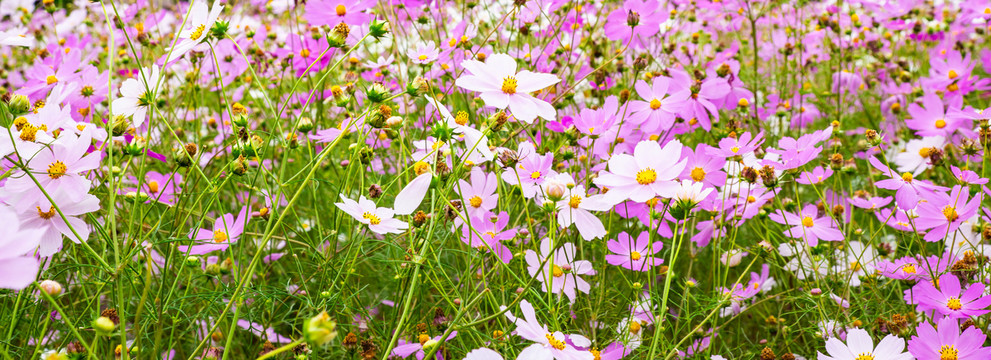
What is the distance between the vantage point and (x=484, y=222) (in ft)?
2.86

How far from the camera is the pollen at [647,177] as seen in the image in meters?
0.67

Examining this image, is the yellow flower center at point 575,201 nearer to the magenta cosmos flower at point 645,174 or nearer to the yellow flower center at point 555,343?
the magenta cosmos flower at point 645,174

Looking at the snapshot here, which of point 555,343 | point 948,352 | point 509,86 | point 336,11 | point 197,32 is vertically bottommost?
point 948,352

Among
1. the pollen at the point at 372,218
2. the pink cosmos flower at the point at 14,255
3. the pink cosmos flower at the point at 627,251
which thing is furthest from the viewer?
the pink cosmos flower at the point at 627,251

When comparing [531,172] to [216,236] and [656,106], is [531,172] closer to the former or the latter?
[656,106]

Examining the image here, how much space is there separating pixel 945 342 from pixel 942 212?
0.20m

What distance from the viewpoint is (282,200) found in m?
1.06

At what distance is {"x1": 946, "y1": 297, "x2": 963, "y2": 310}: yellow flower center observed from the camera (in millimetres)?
772

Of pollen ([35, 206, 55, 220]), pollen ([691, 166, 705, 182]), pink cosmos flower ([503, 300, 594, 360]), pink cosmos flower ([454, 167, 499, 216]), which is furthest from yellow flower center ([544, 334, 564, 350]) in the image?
pollen ([35, 206, 55, 220])

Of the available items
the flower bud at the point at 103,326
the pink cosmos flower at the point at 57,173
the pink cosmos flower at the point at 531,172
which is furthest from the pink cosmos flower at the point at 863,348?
the pink cosmos flower at the point at 57,173

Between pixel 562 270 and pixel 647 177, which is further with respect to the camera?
pixel 562 270

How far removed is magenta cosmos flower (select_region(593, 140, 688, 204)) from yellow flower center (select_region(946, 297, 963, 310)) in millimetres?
381

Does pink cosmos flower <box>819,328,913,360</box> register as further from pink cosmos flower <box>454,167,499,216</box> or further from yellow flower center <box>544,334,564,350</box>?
pink cosmos flower <box>454,167,499,216</box>

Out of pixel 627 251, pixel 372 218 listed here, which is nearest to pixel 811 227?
pixel 627 251
